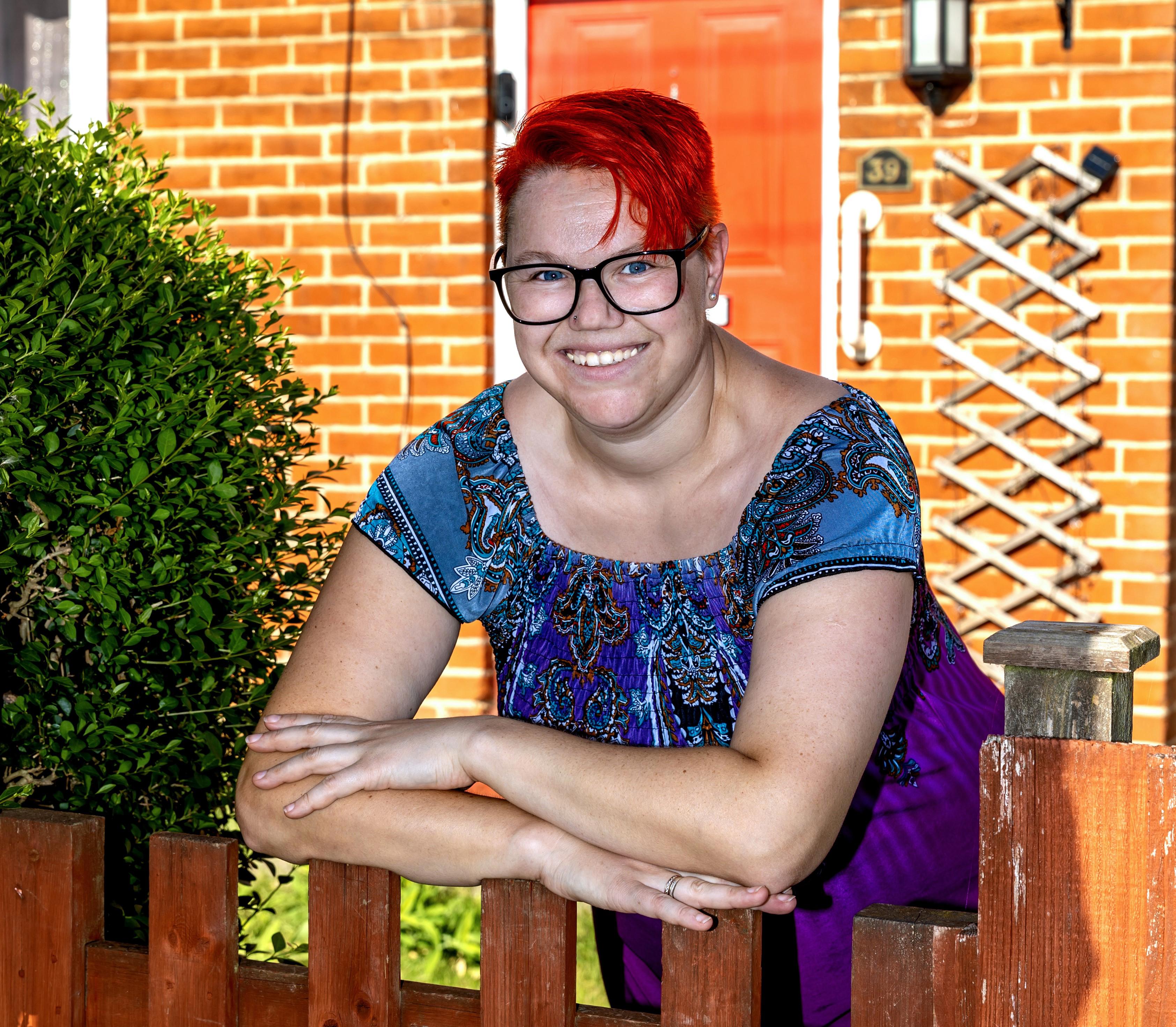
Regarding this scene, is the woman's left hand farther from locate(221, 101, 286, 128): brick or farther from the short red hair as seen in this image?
locate(221, 101, 286, 128): brick

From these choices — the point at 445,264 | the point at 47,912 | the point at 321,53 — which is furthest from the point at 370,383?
the point at 47,912

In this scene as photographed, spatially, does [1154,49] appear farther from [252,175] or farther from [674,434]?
[252,175]

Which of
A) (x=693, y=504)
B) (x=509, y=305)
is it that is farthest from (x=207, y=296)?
(x=693, y=504)

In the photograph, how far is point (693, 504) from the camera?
1995 mm

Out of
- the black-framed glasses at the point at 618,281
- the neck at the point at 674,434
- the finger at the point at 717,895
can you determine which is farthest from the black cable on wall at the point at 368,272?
the finger at the point at 717,895

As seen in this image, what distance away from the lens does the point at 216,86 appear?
4902 mm

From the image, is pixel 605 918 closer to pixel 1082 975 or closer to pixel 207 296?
pixel 1082 975

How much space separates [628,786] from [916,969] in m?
0.37

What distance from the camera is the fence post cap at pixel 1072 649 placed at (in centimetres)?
132

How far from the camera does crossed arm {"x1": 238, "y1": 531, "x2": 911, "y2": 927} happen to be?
5.05 ft

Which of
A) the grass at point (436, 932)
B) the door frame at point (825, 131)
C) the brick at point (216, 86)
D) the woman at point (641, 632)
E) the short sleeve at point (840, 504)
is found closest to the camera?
the woman at point (641, 632)

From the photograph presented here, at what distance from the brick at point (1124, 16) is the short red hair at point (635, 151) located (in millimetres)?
2813

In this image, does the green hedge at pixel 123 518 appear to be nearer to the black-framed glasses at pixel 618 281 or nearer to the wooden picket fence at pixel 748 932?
the wooden picket fence at pixel 748 932

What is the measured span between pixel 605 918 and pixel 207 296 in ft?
3.97
